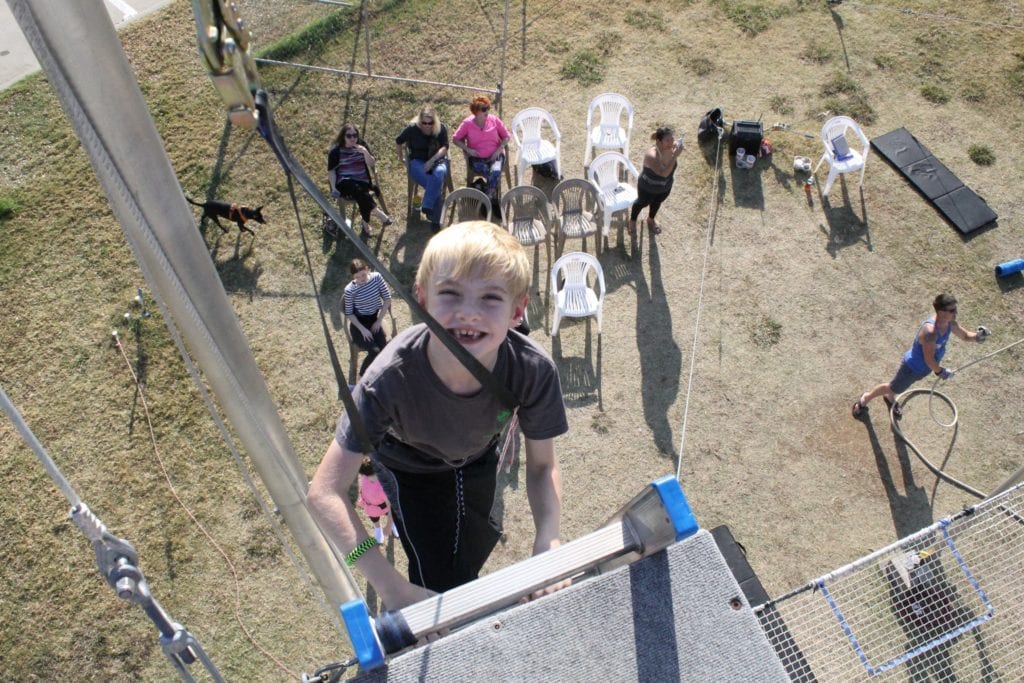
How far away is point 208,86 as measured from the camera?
9.10m

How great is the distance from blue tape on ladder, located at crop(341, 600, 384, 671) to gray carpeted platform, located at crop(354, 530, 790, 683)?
0.04 metres

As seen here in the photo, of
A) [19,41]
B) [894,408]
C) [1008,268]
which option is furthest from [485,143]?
[19,41]

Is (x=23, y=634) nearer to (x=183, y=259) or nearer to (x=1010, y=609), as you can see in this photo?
(x=183, y=259)

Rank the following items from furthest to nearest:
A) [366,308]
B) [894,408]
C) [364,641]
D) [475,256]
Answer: [894,408], [366,308], [475,256], [364,641]

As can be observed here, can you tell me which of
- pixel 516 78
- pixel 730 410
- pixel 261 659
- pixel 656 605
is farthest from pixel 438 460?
pixel 516 78

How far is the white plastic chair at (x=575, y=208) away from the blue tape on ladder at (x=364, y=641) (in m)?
6.04

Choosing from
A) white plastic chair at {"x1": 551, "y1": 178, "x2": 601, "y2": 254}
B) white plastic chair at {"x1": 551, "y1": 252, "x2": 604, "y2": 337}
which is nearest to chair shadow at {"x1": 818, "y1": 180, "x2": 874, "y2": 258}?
white plastic chair at {"x1": 551, "y1": 178, "x2": 601, "y2": 254}

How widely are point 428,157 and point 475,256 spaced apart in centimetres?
566

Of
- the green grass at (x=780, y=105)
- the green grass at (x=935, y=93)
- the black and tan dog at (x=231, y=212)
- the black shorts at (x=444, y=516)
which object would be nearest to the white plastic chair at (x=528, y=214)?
the black and tan dog at (x=231, y=212)

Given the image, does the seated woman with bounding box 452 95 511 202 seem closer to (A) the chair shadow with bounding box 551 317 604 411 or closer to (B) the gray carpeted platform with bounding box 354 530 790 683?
(A) the chair shadow with bounding box 551 317 604 411

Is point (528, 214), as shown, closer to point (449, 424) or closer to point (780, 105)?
point (780, 105)

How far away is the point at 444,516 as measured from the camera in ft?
10.8

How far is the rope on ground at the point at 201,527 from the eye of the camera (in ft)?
17.5

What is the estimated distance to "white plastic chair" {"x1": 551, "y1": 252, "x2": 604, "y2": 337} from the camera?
271 inches
